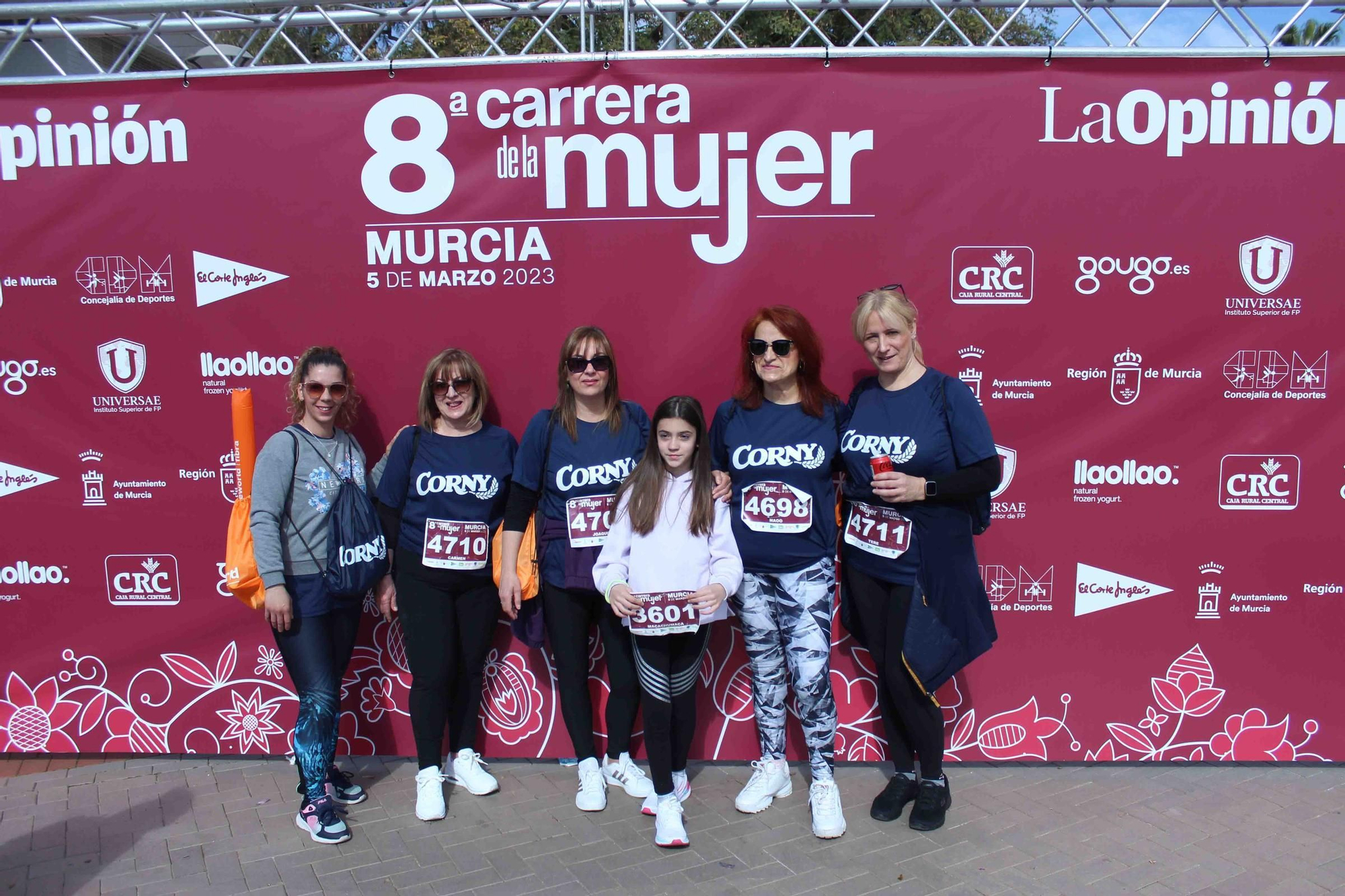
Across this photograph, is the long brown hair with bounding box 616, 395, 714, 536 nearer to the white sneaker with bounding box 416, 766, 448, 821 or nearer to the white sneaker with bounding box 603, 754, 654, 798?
the white sneaker with bounding box 603, 754, 654, 798

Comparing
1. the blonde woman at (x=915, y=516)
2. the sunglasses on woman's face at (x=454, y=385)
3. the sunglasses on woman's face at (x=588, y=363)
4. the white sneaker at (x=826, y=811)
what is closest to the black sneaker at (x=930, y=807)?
the blonde woman at (x=915, y=516)

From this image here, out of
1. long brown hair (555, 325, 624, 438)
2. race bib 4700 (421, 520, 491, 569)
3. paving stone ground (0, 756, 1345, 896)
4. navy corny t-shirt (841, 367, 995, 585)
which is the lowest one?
paving stone ground (0, 756, 1345, 896)

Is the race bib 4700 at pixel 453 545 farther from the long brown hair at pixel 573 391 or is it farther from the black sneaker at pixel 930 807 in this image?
the black sneaker at pixel 930 807

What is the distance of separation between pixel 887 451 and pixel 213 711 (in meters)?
3.15

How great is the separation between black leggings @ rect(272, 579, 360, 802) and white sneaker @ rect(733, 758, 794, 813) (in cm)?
159

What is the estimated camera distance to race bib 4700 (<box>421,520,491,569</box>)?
352cm

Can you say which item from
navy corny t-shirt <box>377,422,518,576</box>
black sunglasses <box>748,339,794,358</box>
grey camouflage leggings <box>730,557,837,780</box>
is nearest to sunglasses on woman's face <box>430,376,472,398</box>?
navy corny t-shirt <box>377,422,518,576</box>

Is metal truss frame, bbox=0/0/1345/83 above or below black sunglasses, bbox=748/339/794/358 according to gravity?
above

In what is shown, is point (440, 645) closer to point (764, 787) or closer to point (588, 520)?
point (588, 520)

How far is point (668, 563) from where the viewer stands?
325cm

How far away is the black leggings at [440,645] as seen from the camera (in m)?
3.57

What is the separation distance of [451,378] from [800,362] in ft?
4.29

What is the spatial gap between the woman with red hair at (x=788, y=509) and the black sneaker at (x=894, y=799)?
198mm

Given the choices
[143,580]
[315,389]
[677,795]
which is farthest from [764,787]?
[143,580]
